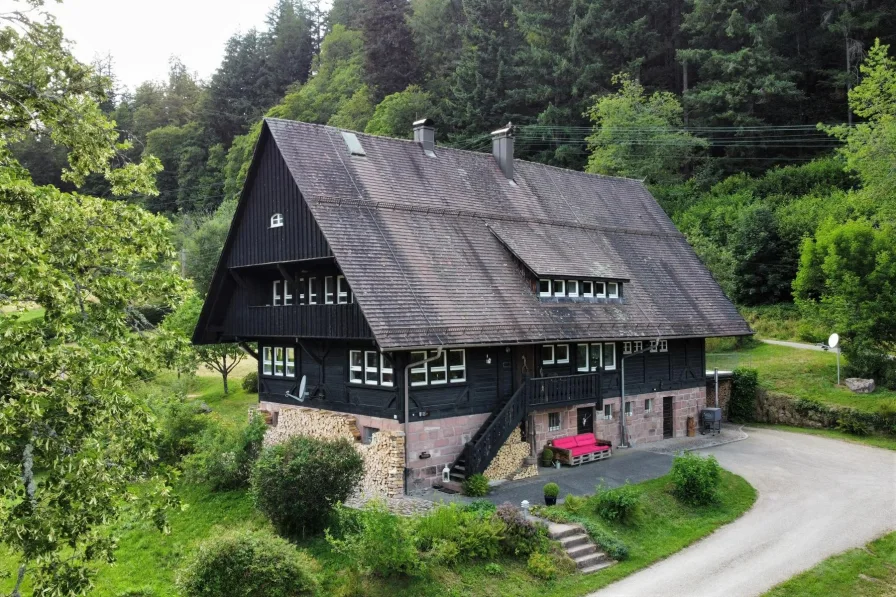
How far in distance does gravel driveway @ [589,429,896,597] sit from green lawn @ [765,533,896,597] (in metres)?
0.28

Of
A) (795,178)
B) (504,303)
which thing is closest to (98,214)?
(504,303)

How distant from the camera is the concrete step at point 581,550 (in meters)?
17.0

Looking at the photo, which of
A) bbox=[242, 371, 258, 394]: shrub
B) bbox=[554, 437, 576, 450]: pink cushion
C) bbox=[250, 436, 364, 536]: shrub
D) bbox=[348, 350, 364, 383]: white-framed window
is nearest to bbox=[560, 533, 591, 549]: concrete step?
bbox=[250, 436, 364, 536]: shrub

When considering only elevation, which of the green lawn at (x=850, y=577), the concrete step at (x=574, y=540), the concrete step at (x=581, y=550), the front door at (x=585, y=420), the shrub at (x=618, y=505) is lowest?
the green lawn at (x=850, y=577)

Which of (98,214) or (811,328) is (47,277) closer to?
(98,214)

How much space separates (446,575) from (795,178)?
4497 cm

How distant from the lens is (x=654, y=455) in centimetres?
2547

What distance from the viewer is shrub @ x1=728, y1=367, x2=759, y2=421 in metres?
32.4

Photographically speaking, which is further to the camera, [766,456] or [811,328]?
[811,328]

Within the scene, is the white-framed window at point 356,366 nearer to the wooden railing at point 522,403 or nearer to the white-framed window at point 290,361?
the white-framed window at point 290,361

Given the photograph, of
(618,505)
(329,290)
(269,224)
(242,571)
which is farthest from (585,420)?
(242,571)

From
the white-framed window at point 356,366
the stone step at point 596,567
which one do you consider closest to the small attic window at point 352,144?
the white-framed window at point 356,366

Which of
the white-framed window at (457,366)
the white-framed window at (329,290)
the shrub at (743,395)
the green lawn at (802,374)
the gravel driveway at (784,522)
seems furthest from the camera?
the shrub at (743,395)

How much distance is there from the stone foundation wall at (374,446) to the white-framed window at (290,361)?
7.06 ft
